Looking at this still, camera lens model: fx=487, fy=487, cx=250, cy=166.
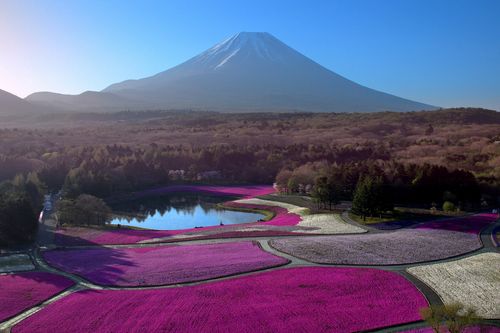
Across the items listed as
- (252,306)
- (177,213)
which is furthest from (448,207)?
(177,213)

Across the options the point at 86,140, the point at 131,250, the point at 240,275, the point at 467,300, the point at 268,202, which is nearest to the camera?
the point at 467,300

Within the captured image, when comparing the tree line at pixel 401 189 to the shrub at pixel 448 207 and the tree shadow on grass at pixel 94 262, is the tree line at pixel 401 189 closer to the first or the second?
the shrub at pixel 448 207

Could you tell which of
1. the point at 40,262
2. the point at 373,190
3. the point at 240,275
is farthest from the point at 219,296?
the point at 373,190

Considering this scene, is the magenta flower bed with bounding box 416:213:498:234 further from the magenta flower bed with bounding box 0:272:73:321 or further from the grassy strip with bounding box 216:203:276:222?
the magenta flower bed with bounding box 0:272:73:321

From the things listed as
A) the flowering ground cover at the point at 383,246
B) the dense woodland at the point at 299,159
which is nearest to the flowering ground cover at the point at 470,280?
the flowering ground cover at the point at 383,246

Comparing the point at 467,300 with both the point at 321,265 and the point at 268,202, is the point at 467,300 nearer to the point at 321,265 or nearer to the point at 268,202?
the point at 321,265

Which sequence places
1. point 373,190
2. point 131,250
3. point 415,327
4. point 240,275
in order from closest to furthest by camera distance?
point 415,327 < point 240,275 < point 131,250 < point 373,190

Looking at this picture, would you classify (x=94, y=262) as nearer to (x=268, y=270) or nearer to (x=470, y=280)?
(x=268, y=270)
